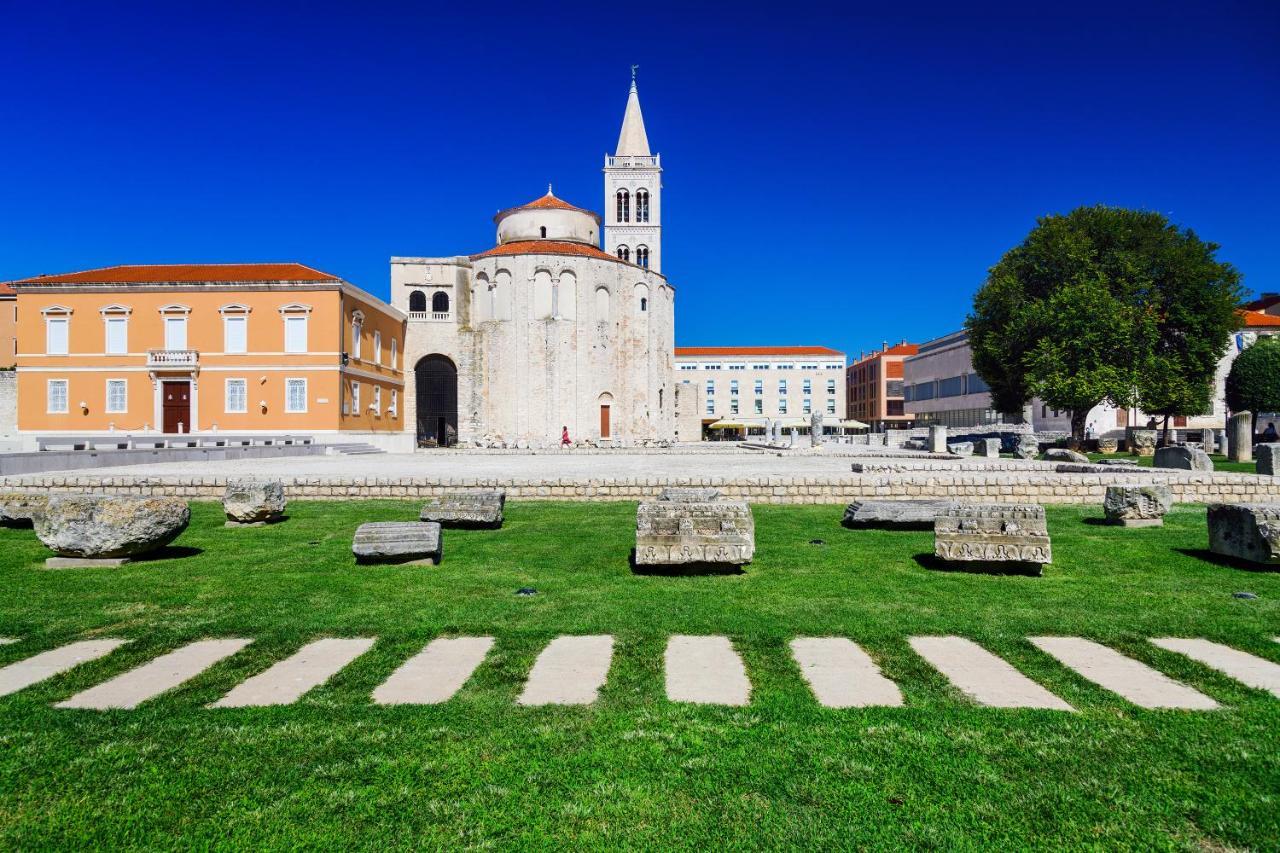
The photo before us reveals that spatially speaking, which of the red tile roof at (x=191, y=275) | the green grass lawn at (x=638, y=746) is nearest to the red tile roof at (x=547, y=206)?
the red tile roof at (x=191, y=275)

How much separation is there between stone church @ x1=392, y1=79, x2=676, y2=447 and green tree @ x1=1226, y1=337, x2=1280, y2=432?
36004mm

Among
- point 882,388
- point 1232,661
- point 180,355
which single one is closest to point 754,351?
point 882,388

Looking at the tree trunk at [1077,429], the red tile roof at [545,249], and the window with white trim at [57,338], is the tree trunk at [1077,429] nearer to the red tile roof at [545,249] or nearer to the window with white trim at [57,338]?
the red tile roof at [545,249]

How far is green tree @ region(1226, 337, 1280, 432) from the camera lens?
4383cm

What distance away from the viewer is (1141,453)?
31.8 meters

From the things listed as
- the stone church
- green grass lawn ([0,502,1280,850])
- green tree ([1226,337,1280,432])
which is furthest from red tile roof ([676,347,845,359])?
green grass lawn ([0,502,1280,850])

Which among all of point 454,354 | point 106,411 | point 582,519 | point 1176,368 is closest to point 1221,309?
point 1176,368

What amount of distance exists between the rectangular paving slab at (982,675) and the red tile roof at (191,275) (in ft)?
119

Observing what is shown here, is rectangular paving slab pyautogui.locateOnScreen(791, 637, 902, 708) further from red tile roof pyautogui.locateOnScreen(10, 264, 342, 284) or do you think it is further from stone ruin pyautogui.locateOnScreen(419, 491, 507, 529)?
red tile roof pyautogui.locateOnScreen(10, 264, 342, 284)

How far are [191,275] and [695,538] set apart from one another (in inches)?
1519

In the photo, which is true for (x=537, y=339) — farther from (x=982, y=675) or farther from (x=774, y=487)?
(x=982, y=675)

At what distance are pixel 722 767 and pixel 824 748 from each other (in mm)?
452

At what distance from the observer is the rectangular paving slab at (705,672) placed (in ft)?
11.7

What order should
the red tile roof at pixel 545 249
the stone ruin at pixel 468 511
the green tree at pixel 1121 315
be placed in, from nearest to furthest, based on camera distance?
the stone ruin at pixel 468 511 → the green tree at pixel 1121 315 → the red tile roof at pixel 545 249
